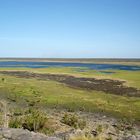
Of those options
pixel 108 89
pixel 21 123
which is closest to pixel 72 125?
pixel 21 123

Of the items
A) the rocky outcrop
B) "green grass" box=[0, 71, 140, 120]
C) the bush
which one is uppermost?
the rocky outcrop

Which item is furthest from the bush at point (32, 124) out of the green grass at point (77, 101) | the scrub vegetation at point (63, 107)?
the green grass at point (77, 101)

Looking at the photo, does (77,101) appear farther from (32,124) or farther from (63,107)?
(32,124)

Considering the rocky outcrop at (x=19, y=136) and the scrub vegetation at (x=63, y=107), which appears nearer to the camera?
the rocky outcrop at (x=19, y=136)

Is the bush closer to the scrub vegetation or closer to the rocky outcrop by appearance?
the scrub vegetation

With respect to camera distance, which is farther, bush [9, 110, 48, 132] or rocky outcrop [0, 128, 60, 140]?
bush [9, 110, 48, 132]

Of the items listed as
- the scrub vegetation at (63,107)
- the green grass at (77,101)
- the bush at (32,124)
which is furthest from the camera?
the green grass at (77,101)

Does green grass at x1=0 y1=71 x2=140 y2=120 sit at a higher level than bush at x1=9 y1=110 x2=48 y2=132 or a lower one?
lower

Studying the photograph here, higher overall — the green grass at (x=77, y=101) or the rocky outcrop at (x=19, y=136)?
the rocky outcrop at (x=19, y=136)

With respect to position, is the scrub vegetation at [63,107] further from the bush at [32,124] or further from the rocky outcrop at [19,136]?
the rocky outcrop at [19,136]

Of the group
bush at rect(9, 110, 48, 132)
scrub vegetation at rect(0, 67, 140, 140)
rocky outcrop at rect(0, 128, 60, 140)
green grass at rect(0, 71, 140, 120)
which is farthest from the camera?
green grass at rect(0, 71, 140, 120)

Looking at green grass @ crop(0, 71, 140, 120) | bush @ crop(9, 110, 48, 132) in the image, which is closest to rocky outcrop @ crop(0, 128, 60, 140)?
bush @ crop(9, 110, 48, 132)

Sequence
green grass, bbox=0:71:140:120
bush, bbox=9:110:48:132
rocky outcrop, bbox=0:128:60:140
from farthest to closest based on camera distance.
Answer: green grass, bbox=0:71:140:120 < bush, bbox=9:110:48:132 < rocky outcrop, bbox=0:128:60:140

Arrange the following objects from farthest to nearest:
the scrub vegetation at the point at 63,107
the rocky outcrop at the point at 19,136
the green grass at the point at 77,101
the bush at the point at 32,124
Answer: the green grass at the point at 77,101 < the scrub vegetation at the point at 63,107 < the bush at the point at 32,124 < the rocky outcrop at the point at 19,136
